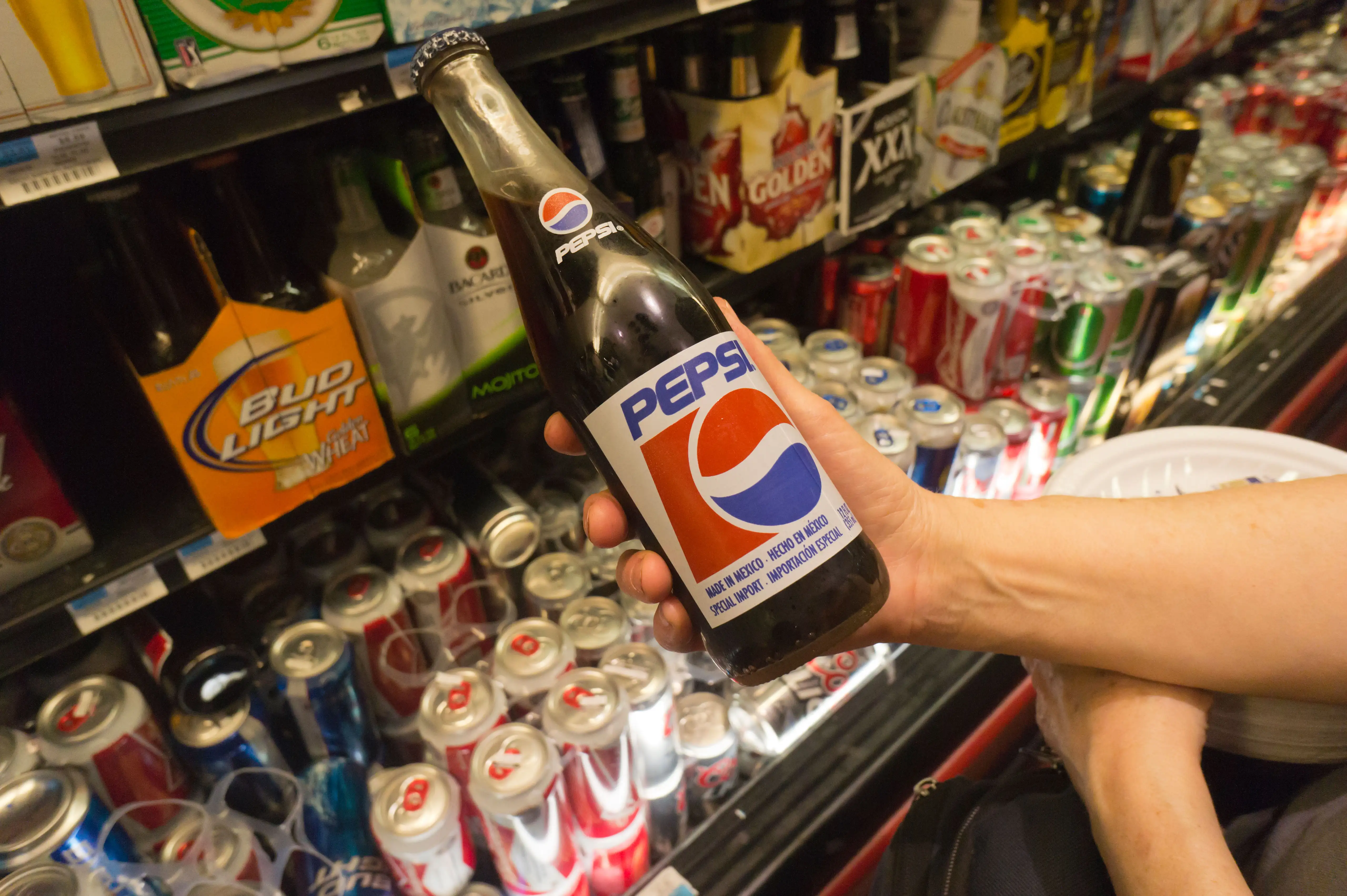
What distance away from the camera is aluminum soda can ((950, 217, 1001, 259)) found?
1510mm

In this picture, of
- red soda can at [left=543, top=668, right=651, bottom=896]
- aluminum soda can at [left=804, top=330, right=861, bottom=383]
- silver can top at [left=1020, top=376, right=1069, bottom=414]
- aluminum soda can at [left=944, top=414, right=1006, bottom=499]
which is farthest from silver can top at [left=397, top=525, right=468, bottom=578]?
silver can top at [left=1020, top=376, right=1069, bottom=414]

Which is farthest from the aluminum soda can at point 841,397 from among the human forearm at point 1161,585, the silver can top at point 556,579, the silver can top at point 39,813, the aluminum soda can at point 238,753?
the silver can top at point 39,813

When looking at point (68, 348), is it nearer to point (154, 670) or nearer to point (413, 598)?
point (154, 670)

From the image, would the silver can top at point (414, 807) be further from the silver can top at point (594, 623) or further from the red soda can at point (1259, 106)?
the red soda can at point (1259, 106)

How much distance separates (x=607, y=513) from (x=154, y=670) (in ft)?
2.15

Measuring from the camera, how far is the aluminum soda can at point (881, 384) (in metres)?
1.36

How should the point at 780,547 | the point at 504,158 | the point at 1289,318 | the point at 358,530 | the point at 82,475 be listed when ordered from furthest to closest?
1. the point at 1289,318
2. the point at 358,530
3. the point at 82,475
4. the point at 504,158
5. the point at 780,547

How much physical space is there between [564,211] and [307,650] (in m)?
0.61

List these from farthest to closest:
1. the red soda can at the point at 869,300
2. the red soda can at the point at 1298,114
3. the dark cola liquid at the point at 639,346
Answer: the red soda can at the point at 1298,114, the red soda can at the point at 869,300, the dark cola liquid at the point at 639,346

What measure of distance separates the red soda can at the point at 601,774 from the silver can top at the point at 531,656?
20mm

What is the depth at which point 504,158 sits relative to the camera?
0.74m

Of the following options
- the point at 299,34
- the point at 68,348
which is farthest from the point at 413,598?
the point at 299,34

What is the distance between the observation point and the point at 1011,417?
1428mm

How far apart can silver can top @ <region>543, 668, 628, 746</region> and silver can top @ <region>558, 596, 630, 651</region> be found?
76 mm
